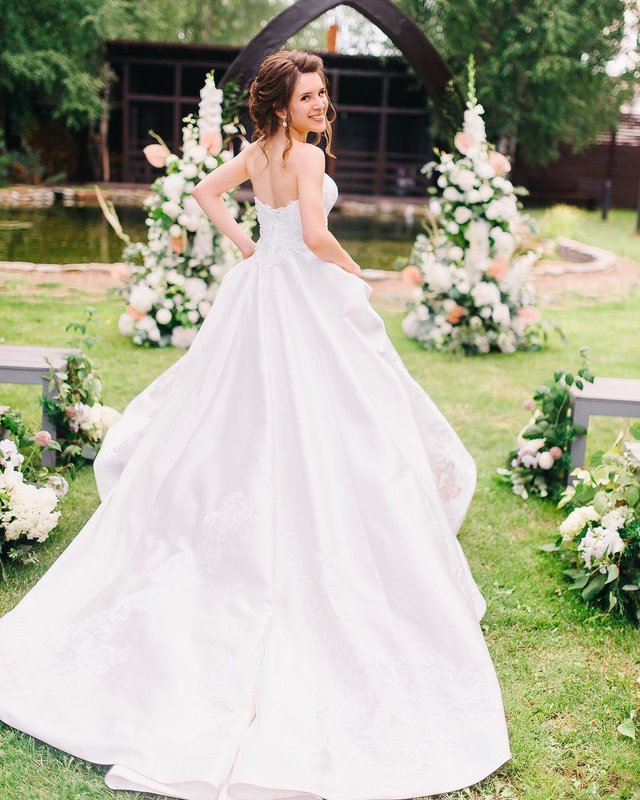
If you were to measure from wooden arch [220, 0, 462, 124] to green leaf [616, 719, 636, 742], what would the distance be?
16.5 ft

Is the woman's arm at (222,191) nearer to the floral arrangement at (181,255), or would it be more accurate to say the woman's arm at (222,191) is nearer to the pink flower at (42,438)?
the pink flower at (42,438)

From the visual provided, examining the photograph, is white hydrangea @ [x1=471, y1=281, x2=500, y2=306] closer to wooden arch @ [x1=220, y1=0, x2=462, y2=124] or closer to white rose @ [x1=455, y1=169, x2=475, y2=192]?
white rose @ [x1=455, y1=169, x2=475, y2=192]

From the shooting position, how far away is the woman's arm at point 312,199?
310 centimetres

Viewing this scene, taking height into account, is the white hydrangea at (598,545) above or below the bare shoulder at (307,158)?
below

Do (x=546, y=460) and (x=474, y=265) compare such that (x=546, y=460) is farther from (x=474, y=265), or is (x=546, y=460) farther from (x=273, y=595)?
(x=474, y=265)

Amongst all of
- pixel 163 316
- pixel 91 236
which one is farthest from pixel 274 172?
pixel 91 236

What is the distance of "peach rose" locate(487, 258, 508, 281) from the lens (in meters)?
7.62

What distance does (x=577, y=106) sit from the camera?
22.0 metres

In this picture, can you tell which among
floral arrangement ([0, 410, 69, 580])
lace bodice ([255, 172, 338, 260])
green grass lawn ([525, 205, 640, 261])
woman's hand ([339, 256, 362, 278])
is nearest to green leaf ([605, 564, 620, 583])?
woman's hand ([339, 256, 362, 278])

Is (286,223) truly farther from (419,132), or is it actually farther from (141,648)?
(419,132)

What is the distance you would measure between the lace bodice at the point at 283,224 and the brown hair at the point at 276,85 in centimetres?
23

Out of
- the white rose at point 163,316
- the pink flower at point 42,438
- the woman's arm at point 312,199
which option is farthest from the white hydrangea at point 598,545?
the white rose at point 163,316

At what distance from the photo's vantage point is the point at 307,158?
3.10 meters

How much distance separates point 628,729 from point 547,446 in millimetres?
2093
